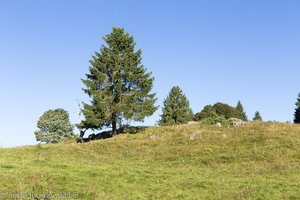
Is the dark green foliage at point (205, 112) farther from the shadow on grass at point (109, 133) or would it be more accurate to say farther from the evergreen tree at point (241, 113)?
the shadow on grass at point (109, 133)


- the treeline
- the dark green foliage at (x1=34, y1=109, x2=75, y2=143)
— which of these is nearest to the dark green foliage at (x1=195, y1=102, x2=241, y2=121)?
the dark green foliage at (x1=34, y1=109, x2=75, y2=143)

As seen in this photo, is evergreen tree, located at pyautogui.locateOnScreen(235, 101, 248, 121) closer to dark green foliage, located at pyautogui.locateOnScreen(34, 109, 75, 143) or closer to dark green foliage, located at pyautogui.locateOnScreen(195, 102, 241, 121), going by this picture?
dark green foliage, located at pyautogui.locateOnScreen(195, 102, 241, 121)

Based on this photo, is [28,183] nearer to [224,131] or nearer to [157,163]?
[157,163]

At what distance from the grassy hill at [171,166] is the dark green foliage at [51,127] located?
4591cm

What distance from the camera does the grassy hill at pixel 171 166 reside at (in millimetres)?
18234

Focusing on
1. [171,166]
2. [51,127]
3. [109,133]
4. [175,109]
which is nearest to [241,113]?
[175,109]

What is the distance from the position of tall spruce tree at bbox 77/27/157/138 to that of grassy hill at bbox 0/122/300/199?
4719 mm

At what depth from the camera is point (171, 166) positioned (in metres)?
27.5

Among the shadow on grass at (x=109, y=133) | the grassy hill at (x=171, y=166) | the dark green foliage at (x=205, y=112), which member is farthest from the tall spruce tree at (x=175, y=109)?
the grassy hill at (x=171, y=166)

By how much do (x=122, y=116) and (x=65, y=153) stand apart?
44.3 ft

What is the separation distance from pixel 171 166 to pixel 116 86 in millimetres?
19402

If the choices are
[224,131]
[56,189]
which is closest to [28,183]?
[56,189]

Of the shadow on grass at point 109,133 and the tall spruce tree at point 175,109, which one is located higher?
the tall spruce tree at point 175,109

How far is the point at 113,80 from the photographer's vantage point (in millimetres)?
45375
